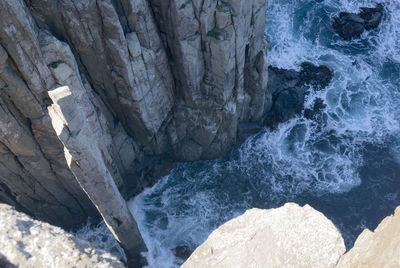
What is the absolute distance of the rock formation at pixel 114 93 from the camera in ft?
79.7

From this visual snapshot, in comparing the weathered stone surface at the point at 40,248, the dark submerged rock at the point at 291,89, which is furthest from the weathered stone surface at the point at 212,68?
the weathered stone surface at the point at 40,248

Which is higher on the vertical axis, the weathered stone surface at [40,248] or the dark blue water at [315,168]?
the weathered stone surface at [40,248]

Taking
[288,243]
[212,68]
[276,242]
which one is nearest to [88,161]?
[276,242]

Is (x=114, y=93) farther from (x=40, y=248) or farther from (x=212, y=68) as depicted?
(x=40, y=248)

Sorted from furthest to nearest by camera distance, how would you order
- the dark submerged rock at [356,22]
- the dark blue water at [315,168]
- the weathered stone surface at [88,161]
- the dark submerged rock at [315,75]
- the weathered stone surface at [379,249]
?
the dark submerged rock at [356,22], the dark submerged rock at [315,75], the dark blue water at [315,168], the weathered stone surface at [88,161], the weathered stone surface at [379,249]

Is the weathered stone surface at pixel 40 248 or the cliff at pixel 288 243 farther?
the weathered stone surface at pixel 40 248

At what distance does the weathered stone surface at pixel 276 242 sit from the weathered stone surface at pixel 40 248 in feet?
11.8

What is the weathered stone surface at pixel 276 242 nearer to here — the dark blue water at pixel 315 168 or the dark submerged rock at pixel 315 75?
the dark blue water at pixel 315 168

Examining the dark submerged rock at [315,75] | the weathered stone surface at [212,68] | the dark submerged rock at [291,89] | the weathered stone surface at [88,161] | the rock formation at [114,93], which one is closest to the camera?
the weathered stone surface at [88,161]

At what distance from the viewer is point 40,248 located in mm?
12648

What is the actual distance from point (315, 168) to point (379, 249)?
31.1m

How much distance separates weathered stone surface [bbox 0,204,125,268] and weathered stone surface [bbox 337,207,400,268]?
796cm

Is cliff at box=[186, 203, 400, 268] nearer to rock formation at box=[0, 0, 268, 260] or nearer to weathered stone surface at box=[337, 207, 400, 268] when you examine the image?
weathered stone surface at box=[337, 207, 400, 268]

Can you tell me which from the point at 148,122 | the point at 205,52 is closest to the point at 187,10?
the point at 205,52
